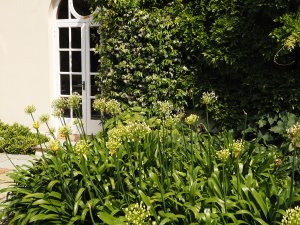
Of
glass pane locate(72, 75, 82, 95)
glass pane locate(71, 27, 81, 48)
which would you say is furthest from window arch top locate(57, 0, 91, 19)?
glass pane locate(72, 75, 82, 95)

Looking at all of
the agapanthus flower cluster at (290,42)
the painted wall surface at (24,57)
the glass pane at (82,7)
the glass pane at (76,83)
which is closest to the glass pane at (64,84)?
the glass pane at (76,83)

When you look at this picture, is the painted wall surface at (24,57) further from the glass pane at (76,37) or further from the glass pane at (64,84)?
the glass pane at (76,37)

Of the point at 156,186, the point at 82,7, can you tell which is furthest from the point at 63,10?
the point at 156,186

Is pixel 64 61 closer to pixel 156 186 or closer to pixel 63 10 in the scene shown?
pixel 63 10

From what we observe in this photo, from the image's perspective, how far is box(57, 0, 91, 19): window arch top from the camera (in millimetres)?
7750

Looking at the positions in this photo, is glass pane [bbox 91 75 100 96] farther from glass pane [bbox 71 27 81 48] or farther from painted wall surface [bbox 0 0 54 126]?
painted wall surface [bbox 0 0 54 126]

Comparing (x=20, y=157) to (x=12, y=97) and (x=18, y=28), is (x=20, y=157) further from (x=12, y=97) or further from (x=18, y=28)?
(x=18, y=28)

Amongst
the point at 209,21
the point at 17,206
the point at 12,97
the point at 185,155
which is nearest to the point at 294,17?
the point at 209,21

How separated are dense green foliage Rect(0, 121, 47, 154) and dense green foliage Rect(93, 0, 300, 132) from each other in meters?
1.98

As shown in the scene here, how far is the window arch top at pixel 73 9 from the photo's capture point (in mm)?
7750

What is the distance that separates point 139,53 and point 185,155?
3.01 metres

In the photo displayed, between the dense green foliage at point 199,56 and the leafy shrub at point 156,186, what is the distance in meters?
1.92

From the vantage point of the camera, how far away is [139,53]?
650 centimetres

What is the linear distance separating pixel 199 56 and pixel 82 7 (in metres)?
2.88
